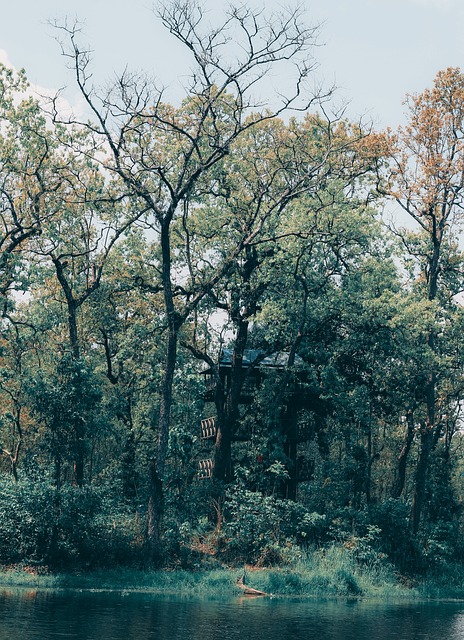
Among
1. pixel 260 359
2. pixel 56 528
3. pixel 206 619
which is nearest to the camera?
pixel 206 619

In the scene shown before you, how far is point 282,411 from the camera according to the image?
4641cm

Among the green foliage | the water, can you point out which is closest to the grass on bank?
the green foliage

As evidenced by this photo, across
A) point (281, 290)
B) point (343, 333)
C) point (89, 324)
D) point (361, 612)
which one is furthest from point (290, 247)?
point (361, 612)

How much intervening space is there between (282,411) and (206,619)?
22.1 metres

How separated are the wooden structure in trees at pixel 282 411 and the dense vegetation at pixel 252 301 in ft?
0.88

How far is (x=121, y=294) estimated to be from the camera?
4916cm

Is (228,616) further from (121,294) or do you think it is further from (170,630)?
(121,294)

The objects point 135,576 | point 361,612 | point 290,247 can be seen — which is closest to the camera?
point 361,612

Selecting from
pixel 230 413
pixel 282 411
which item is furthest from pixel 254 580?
pixel 230 413

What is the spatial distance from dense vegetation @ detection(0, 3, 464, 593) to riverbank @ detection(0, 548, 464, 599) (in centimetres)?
84

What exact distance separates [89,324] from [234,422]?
11.0 metres

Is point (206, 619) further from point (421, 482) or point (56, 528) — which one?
point (421, 482)

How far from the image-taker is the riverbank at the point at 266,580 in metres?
32.7

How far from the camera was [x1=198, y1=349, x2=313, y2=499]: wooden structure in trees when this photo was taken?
4678 cm
